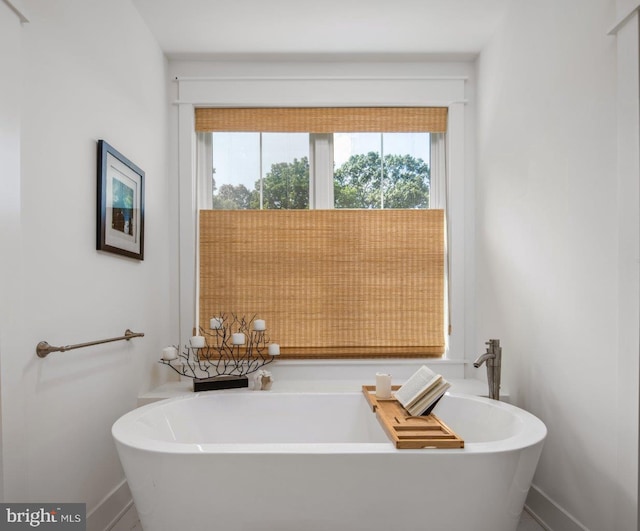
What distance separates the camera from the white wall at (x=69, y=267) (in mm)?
1653

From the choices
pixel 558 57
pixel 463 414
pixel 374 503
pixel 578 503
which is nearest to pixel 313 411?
pixel 463 414

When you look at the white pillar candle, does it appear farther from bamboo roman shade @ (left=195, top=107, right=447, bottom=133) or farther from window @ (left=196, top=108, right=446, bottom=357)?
bamboo roman shade @ (left=195, top=107, right=447, bottom=133)

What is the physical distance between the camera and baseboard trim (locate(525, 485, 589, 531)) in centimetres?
215

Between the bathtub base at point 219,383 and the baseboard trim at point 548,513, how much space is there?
1639 mm

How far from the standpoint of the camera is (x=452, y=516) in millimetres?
1735

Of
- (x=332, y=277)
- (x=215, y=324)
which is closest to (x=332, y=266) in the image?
(x=332, y=277)

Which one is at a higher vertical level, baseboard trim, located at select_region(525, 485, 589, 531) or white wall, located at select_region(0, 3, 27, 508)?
white wall, located at select_region(0, 3, 27, 508)

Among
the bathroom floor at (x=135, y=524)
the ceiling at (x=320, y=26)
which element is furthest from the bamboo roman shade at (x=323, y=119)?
the bathroom floor at (x=135, y=524)

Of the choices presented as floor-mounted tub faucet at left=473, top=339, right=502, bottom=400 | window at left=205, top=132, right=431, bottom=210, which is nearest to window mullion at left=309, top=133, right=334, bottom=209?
window at left=205, top=132, right=431, bottom=210

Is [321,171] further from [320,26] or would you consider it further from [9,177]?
[9,177]

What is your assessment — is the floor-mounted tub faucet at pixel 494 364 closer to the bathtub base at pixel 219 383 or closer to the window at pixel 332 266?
the window at pixel 332 266

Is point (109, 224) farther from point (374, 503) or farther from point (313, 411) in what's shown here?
point (374, 503)

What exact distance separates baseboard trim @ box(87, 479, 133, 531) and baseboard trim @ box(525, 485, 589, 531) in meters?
2.05

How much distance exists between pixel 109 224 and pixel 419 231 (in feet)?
6.43
